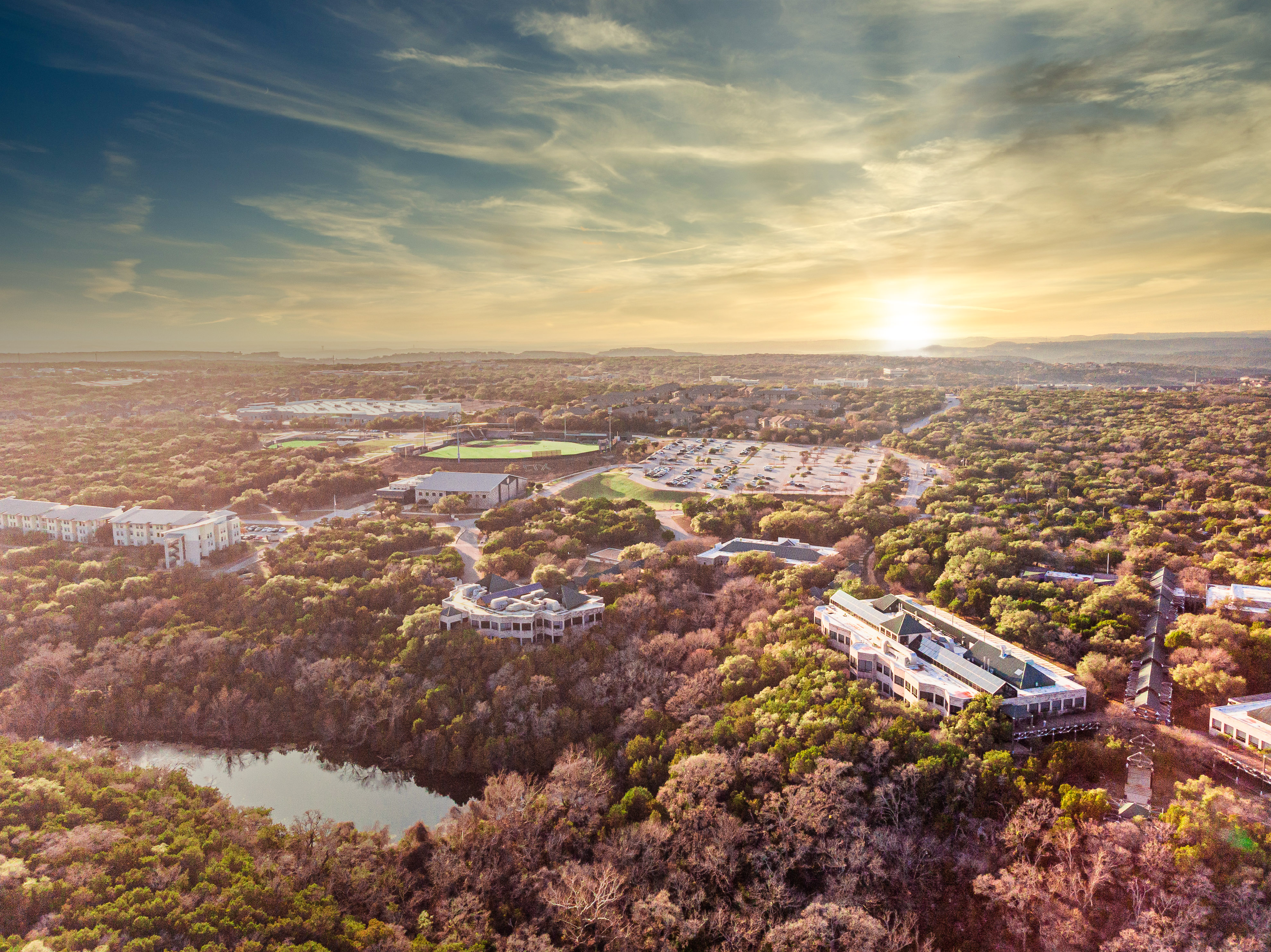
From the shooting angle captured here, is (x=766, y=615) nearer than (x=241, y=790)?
No

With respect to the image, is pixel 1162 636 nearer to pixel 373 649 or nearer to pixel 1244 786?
pixel 1244 786

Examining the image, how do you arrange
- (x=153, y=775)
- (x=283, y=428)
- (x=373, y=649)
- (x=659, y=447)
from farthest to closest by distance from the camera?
(x=283, y=428) < (x=659, y=447) < (x=373, y=649) < (x=153, y=775)

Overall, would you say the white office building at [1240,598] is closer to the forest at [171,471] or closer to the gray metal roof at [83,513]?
A: the forest at [171,471]

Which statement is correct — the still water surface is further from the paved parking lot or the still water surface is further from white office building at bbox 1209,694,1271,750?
the paved parking lot

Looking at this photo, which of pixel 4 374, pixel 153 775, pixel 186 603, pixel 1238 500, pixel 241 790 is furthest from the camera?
pixel 4 374

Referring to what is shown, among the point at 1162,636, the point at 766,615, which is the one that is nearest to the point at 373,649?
the point at 766,615

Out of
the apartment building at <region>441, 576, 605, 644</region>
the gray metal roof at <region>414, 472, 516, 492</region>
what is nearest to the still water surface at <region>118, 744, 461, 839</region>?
the apartment building at <region>441, 576, 605, 644</region>
